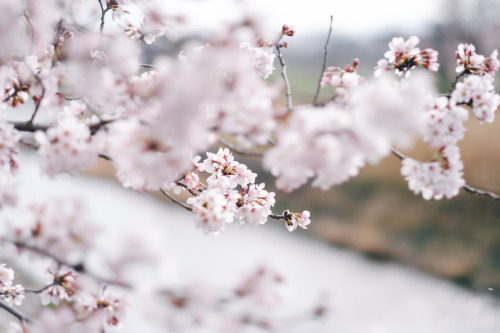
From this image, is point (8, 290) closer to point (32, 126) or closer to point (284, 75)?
point (32, 126)

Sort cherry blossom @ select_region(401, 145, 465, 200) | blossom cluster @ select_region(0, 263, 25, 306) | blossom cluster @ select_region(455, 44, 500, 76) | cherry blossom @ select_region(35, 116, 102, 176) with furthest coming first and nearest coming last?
blossom cluster @ select_region(0, 263, 25, 306) → blossom cluster @ select_region(455, 44, 500, 76) → cherry blossom @ select_region(401, 145, 465, 200) → cherry blossom @ select_region(35, 116, 102, 176)

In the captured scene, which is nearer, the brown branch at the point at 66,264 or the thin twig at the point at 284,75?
the brown branch at the point at 66,264

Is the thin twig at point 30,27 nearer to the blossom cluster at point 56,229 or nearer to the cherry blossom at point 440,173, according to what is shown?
the blossom cluster at point 56,229

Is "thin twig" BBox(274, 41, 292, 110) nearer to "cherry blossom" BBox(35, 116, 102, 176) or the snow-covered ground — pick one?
"cherry blossom" BBox(35, 116, 102, 176)

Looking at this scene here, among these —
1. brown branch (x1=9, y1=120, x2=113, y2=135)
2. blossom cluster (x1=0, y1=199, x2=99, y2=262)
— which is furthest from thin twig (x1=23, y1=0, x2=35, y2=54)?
blossom cluster (x1=0, y1=199, x2=99, y2=262)

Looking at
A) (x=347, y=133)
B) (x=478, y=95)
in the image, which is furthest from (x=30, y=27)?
(x=478, y=95)

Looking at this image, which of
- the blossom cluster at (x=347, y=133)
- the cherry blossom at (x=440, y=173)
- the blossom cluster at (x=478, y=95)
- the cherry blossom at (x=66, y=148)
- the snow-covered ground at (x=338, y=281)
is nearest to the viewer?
the blossom cluster at (x=347, y=133)

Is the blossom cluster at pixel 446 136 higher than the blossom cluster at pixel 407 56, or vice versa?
the blossom cluster at pixel 407 56

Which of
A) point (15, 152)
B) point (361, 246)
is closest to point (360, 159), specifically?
point (15, 152)

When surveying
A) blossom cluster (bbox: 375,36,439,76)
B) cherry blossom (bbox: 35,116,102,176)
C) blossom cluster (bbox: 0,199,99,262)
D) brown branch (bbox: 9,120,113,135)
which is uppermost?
blossom cluster (bbox: 375,36,439,76)

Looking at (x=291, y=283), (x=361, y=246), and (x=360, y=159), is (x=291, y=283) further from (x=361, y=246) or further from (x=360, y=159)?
(x=360, y=159)

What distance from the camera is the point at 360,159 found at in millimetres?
1062

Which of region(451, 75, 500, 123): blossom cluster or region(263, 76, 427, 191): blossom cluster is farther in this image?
region(451, 75, 500, 123): blossom cluster

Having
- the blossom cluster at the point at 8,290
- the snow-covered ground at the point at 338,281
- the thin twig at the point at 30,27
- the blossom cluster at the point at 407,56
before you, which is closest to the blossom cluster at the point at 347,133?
the blossom cluster at the point at 407,56
